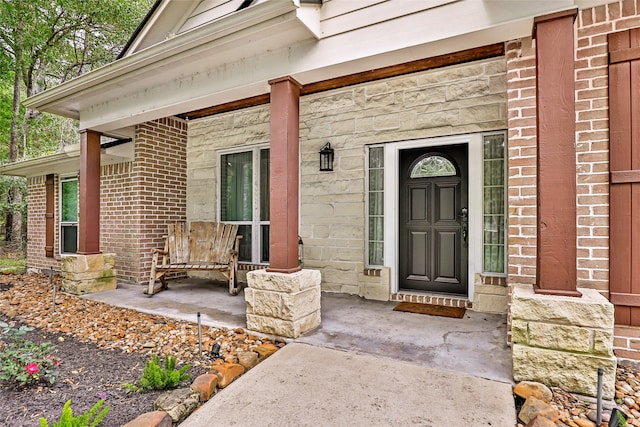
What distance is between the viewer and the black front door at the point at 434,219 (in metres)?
3.52

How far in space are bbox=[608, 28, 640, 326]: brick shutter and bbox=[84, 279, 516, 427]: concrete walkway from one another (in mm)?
802

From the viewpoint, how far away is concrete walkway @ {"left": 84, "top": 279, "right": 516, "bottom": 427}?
5.18 ft

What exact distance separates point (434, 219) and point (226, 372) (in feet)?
8.71

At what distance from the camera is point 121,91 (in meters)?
3.68

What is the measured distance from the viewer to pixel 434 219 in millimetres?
3660

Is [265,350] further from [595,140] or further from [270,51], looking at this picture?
[595,140]

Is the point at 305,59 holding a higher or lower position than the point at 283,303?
higher

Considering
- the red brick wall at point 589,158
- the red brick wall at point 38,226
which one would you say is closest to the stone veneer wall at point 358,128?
the red brick wall at point 589,158

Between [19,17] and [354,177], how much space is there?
30.3 ft

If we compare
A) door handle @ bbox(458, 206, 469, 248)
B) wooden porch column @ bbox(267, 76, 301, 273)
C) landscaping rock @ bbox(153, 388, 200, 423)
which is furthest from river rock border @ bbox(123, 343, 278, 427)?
door handle @ bbox(458, 206, 469, 248)

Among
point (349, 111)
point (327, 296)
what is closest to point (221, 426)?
point (327, 296)

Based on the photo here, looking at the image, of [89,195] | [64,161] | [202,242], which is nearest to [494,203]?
[202,242]

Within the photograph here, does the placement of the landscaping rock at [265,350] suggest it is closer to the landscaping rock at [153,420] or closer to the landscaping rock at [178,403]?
the landscaping rock at [178,403]

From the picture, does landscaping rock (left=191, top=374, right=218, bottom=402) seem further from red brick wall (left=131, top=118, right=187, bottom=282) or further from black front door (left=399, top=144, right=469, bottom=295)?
red brick wall (left=131, top=118, right=187, bottom=282)
